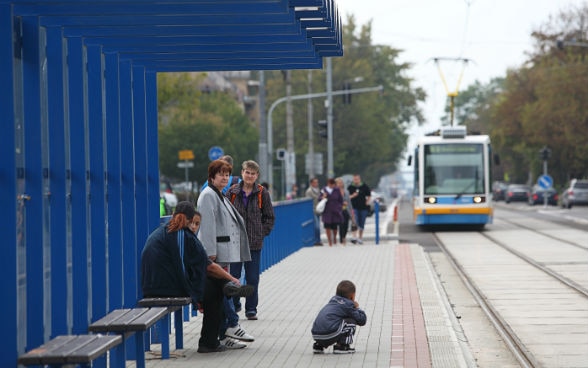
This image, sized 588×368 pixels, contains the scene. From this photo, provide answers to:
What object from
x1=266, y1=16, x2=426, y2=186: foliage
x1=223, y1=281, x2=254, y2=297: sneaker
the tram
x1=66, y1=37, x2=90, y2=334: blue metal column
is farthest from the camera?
x1=266, y1=16, x2=426, y2=186: foliage

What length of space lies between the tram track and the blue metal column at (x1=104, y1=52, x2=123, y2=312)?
11.7 feet

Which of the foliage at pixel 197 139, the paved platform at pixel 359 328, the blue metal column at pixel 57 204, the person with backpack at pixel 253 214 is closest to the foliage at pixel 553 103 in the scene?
the foliage at pixel 197 139

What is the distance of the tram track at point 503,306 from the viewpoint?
11289 mm

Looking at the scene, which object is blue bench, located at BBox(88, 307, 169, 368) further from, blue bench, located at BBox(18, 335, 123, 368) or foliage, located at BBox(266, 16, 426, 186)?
foliage, located at BBox(266, 16, 426, 186)

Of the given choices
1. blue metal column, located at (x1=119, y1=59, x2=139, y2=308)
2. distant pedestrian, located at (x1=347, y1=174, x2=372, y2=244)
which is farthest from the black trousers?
distant pedestrian, located at (x1=347, y1=174, x2=372, y2=244)

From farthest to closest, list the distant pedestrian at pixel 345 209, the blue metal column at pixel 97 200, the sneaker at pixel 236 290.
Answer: the distant pedestrian at pixel 345 209 → the sneaker at pixel 236 290 → the blue metal column at pixel 97 200

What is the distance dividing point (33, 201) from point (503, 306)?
366 inches

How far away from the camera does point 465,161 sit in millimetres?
35219

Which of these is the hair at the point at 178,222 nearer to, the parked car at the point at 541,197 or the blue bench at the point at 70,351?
the blue bench at the point at 70,351

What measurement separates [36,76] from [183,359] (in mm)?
3313

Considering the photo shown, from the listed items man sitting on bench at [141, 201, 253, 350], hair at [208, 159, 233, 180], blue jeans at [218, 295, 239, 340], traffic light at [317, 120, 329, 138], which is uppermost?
traffic light at [317, 120, 329, 138]

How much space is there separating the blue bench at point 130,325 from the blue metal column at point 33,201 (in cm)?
64

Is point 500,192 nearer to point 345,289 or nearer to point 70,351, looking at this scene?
point 345,289

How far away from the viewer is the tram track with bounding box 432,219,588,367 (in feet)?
37.0
